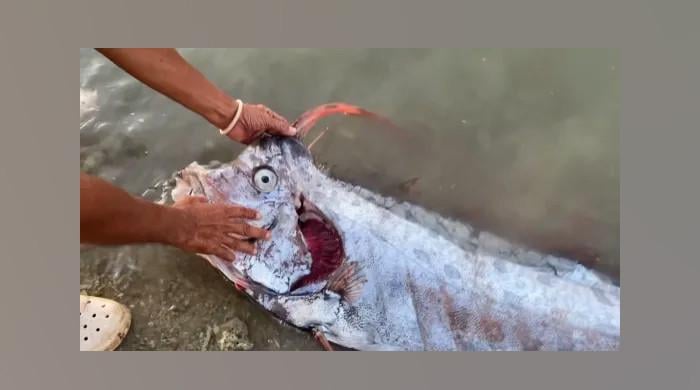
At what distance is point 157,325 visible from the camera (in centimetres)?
164

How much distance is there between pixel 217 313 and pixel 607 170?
3.49 feet

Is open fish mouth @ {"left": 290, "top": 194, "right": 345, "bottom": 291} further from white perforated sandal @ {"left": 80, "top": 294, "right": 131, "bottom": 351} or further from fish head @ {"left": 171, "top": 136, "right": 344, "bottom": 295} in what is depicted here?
white perforated sandal @ {"left": 80, "top": 294, "right": 131, "bottom": 351}

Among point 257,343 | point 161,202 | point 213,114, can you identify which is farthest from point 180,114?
point 257,343

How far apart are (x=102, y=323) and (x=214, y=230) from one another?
0.37 m

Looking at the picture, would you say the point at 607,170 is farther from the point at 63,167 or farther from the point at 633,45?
the point at 63,167

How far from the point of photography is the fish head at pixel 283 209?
1657mm

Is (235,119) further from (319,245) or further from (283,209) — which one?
(319,245)

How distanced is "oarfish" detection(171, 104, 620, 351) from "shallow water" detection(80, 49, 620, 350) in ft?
0.15

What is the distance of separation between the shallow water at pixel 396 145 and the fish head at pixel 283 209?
0.17 feet

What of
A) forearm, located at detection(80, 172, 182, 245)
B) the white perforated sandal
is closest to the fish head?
forearm, located at detection(80, 172, 182, 245)

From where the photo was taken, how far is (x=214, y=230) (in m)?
1.63

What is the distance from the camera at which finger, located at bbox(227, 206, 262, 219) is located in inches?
64.8

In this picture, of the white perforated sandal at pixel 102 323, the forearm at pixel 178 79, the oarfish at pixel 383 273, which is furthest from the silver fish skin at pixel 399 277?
the white perforated sandal at pixel 102 323

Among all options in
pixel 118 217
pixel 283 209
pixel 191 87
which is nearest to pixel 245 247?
pixel 283 209
